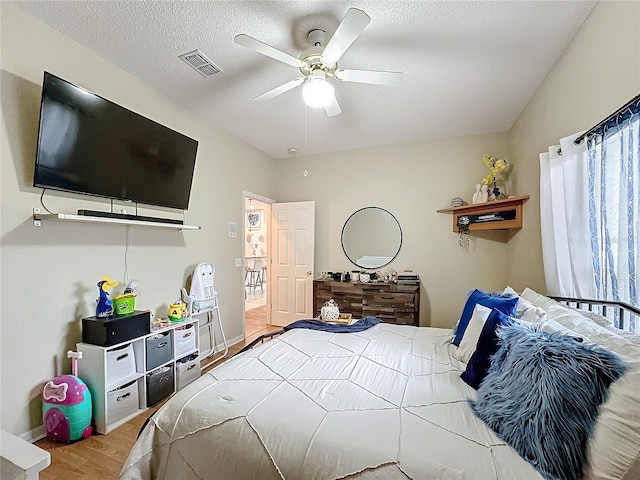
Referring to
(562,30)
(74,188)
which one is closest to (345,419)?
(74,188)

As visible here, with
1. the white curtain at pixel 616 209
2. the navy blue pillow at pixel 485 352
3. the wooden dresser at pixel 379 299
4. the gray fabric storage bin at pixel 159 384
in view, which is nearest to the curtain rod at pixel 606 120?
the white curtain at pixel 616 209

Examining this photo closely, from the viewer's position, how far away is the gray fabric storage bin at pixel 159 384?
2543 millimetres

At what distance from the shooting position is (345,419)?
125cm

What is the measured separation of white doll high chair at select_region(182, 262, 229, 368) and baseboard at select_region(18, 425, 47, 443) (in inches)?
52.4

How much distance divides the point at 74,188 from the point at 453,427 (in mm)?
2774

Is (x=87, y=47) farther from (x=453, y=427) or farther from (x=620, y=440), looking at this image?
(x=620, y=440)

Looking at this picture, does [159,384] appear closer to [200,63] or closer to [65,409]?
[65,409]

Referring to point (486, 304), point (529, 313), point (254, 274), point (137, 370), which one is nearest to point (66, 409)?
point (137, 370)

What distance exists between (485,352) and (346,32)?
1912mm

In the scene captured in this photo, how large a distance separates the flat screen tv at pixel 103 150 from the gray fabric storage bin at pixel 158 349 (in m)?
1.23

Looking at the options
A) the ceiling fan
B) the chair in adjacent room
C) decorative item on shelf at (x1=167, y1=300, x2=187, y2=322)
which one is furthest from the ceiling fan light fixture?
the chair in adjacent room

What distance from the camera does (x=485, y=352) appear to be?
1.57 m

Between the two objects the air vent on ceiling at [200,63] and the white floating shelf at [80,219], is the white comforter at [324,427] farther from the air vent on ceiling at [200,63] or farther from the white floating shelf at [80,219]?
the air vent on ceiling at [200,63]

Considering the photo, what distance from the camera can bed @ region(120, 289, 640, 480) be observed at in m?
0.97
